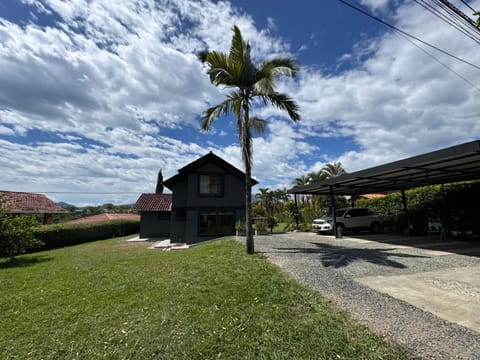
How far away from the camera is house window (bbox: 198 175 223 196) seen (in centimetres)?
1603

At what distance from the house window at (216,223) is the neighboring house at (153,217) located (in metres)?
6.06

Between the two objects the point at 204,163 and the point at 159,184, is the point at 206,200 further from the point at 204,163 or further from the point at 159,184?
the point at 159,184

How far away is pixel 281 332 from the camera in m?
3.15

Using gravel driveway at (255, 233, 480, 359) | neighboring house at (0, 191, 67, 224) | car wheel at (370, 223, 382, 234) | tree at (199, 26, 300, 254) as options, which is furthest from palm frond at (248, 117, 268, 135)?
neighboring house at (0, 191, 67, 224)

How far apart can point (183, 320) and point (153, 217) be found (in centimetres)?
1810

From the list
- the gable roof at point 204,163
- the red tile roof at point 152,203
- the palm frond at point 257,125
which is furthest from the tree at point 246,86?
the red tile roof at point 152,203

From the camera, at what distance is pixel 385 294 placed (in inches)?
173

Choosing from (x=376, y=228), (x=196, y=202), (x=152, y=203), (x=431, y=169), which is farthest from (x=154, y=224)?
(x=431, y=169)

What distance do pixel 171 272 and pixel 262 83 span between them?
23.3ft

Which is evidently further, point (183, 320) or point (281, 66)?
point (281, 66)

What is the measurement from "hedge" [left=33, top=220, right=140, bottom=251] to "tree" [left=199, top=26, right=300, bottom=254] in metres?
14.3

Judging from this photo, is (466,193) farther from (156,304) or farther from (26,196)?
(26,196)

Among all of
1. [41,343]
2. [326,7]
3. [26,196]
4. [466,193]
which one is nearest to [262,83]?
[326,7]

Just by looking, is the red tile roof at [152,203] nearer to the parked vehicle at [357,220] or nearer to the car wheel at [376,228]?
the parked vehicle at [357,220]
